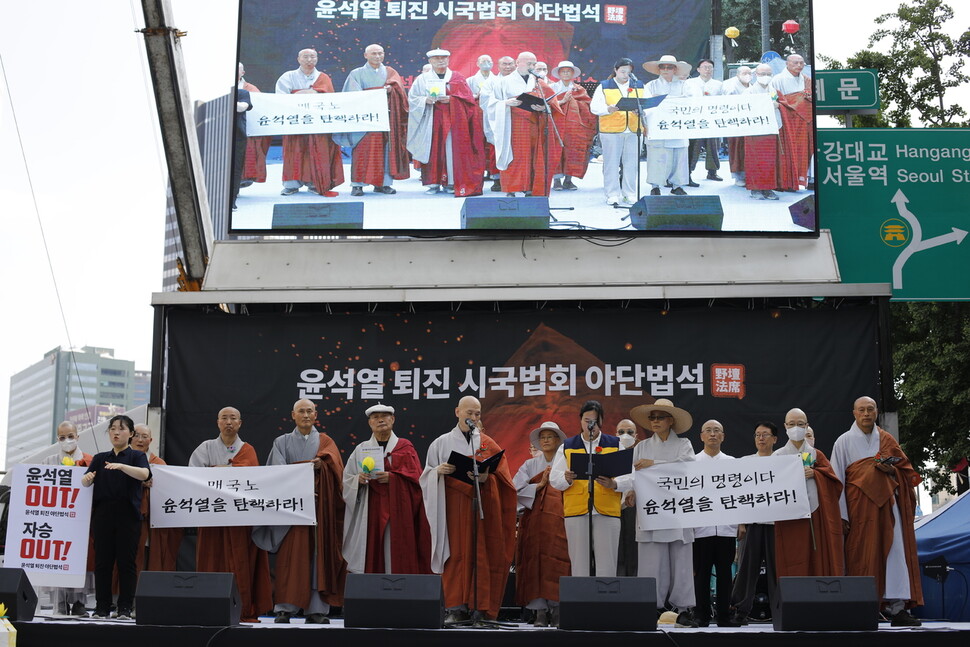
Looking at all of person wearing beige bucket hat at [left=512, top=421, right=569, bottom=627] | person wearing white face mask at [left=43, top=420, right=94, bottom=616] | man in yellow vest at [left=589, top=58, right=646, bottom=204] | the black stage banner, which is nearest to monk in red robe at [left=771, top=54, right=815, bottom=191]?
man in yellow vest at [left=589, top=58, right=646, bottom=204]

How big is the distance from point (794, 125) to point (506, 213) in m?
3.33

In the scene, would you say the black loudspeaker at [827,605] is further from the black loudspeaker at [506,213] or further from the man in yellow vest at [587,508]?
the black loudspeaker at [506,213]

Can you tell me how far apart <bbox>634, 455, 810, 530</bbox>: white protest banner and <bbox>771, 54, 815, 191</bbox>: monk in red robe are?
479 cm

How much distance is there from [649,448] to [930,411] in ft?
30.4

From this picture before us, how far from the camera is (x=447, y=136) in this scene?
39.2 ft

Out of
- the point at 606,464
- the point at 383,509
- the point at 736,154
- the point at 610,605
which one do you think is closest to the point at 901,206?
the point at 736,154

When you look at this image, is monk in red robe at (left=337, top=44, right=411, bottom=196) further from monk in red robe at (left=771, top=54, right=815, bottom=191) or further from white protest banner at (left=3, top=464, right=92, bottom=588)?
white protest banner at (left=3, top=464, right=92, bottom=588)

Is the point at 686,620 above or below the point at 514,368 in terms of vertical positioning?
below

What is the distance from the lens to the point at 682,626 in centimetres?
791

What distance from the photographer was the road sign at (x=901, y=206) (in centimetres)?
1278

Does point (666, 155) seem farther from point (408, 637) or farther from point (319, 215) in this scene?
point (408, 637)

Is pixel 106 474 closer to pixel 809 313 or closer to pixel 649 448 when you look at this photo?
pixel 649 448

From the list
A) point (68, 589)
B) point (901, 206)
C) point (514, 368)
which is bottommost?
point (68, 589)

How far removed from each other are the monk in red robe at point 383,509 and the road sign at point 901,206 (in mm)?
6780
